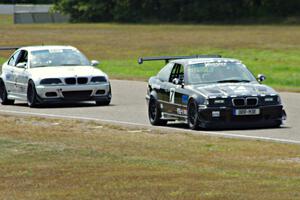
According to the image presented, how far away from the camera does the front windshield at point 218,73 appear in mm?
20219

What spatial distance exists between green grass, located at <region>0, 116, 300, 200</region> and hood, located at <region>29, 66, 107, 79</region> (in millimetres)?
7013

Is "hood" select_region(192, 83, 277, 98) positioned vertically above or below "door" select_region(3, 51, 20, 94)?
above

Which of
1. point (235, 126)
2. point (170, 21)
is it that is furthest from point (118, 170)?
point (170, 21)

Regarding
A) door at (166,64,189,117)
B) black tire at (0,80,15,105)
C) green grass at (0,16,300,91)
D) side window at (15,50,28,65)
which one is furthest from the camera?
green grass at (0,16,300,91)

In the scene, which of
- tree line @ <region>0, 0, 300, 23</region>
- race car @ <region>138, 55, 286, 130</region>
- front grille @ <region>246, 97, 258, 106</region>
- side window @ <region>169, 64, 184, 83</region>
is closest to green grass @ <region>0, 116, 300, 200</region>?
race car @ <region>138, 55, 286, 130</region>

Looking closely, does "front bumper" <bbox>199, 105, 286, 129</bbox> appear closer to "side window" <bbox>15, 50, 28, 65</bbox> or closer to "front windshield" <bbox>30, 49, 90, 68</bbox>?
"front windshield" <bbox>30, 49, 90, 68</bbox>

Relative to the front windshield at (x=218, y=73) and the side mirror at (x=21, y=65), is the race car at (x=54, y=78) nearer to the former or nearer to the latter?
the side mirror at (x=21, y=65)

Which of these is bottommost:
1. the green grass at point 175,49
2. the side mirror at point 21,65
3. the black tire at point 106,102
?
the green grass at point 175,49

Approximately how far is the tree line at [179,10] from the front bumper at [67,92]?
88.0m

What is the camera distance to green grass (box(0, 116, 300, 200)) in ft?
36.3

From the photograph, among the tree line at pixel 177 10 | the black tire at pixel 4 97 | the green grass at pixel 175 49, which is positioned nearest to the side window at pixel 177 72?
the black tire at pixel 4 97

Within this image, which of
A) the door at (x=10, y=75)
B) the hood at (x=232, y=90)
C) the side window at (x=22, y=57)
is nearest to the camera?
the hood at (x=232, y=90)

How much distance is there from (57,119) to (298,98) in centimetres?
774

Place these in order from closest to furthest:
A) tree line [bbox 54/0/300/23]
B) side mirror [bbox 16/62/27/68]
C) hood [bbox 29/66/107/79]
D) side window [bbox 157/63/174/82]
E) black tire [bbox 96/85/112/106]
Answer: side window [bbox 157/63/174/82], hood [bbox 29/66/107/79], black tire [bbox 96/85/112/106], side mirror [bbox 16/62/27/68], tree line [bbox 54/0/300/23]
